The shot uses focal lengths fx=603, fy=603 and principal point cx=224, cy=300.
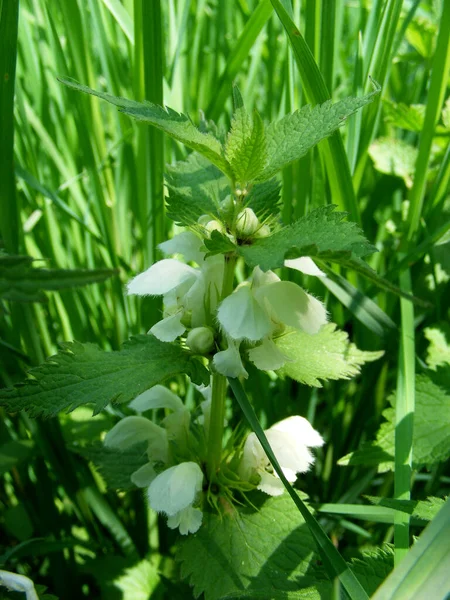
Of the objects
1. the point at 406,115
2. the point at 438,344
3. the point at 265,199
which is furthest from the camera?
the point at 406,115

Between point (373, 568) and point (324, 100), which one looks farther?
point (324, 100)

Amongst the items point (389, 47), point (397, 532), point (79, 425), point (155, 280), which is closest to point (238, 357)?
point (155, 280)

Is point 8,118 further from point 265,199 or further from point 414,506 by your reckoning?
point 414,506

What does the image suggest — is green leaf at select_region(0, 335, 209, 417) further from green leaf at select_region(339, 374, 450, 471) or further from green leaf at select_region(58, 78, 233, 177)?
green leaf at select_region(339, 374, 450, 471)

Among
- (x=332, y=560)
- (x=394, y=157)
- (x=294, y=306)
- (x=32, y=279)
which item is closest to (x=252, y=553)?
(x=332, y=560)

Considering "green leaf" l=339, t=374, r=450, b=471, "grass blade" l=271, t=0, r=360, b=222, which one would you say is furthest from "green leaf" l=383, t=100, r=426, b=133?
"green leaf" l=339, t=374, r=450, b=471

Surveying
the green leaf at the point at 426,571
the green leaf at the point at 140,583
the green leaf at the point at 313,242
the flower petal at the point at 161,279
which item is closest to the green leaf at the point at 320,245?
the green leaf at the point at 313,242

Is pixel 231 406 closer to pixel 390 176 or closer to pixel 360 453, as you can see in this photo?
pixel 360 453
